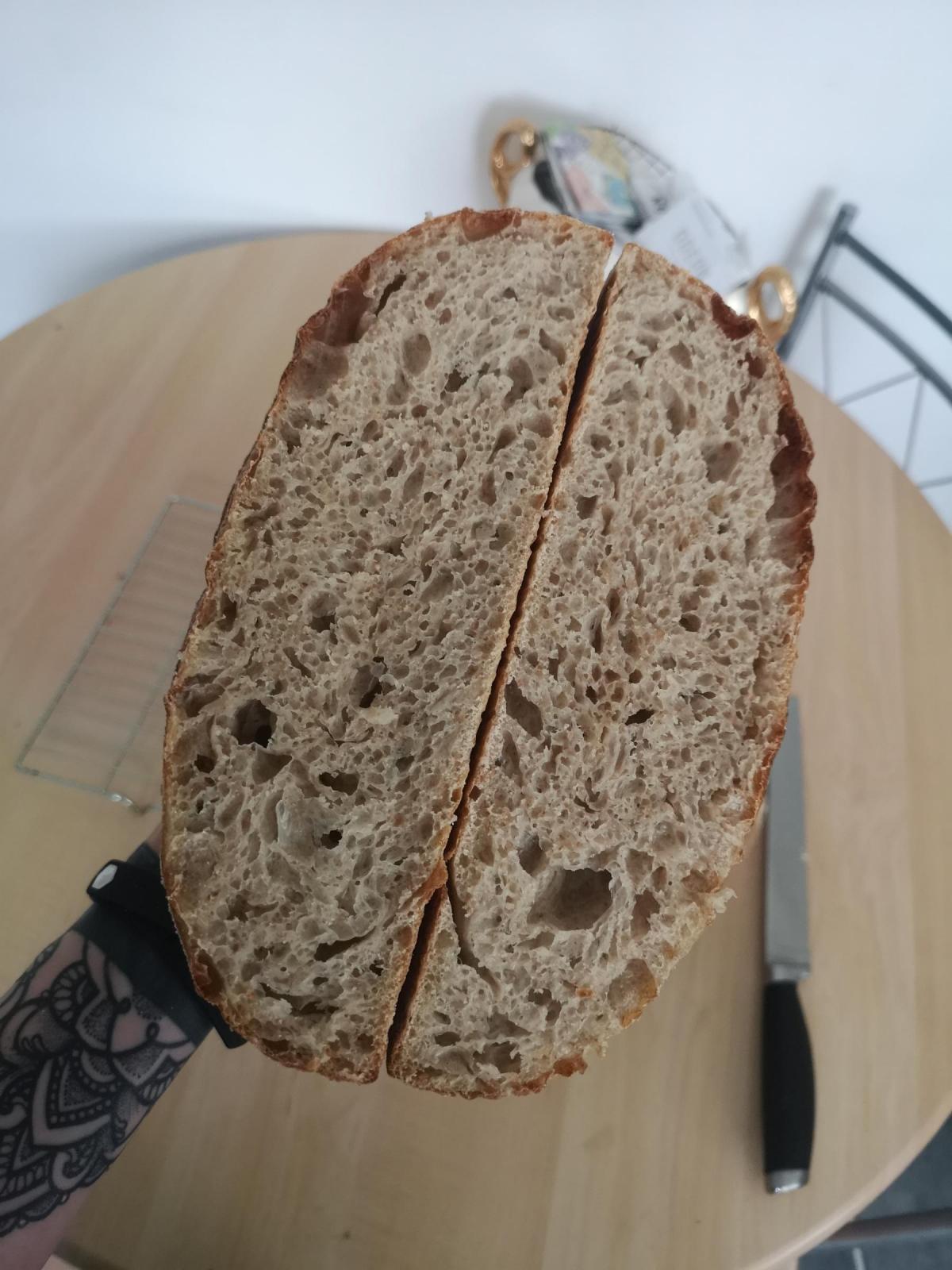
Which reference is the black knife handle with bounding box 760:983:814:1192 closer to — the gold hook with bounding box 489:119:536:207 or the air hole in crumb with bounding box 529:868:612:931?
the air hole in crumb with bounding box 529:868:612:931

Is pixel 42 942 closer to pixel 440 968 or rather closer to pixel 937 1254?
pixel 440 968

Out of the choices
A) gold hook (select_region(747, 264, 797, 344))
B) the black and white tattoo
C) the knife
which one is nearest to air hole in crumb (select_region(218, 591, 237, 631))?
the black and white tattoo

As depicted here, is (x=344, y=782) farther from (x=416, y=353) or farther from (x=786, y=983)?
(x=786, y=983)

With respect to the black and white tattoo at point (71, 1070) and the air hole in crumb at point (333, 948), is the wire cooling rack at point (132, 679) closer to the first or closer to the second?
the black and white tattoo at point (71, 1070)

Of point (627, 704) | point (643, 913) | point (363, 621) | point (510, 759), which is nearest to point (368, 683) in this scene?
point (363, 621)

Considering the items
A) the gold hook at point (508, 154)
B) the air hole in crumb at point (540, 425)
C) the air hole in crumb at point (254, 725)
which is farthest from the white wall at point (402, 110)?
the air hole in crumb at point (254, 725)

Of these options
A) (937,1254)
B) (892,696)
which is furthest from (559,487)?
(937,1254)
